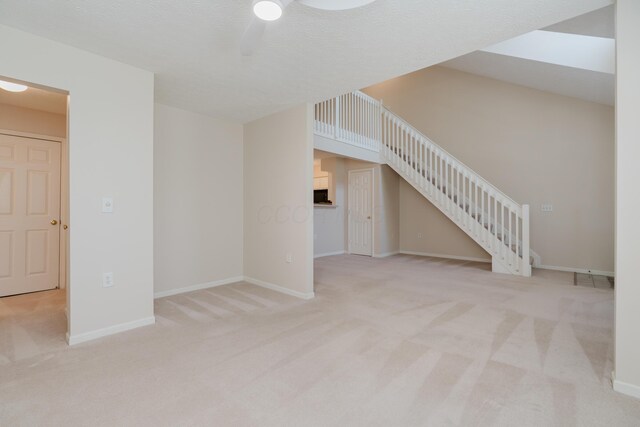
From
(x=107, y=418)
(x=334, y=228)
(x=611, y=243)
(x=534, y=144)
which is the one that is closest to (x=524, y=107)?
(x=534, y=144)

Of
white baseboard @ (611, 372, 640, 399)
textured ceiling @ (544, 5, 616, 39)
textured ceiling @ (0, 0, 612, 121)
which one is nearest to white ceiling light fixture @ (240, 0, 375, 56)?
textured ceiling @ (0, 0, 612, 121)

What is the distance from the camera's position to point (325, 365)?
75.7 inches

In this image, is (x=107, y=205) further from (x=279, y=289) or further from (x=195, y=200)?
(x=279, y=289)

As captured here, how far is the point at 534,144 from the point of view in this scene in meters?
5.31

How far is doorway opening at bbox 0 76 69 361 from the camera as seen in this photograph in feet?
11.3

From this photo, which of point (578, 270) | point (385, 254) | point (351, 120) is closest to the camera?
point (578, 270)

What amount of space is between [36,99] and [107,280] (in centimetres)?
257

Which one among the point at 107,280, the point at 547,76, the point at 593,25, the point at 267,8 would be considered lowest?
the point at 107,280

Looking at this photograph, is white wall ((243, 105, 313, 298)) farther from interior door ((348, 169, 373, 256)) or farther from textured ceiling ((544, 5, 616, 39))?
textured ceiling ((544, 5, 616, 39))

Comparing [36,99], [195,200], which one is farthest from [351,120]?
[36,99]

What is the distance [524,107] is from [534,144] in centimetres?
70

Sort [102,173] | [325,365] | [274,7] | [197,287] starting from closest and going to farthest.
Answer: [274,7] → [325,365] → [102,173] → [197,287]

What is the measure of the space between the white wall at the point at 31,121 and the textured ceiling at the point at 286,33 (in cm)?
209

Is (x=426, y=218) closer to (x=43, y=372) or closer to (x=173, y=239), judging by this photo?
(x=173, y=239)
